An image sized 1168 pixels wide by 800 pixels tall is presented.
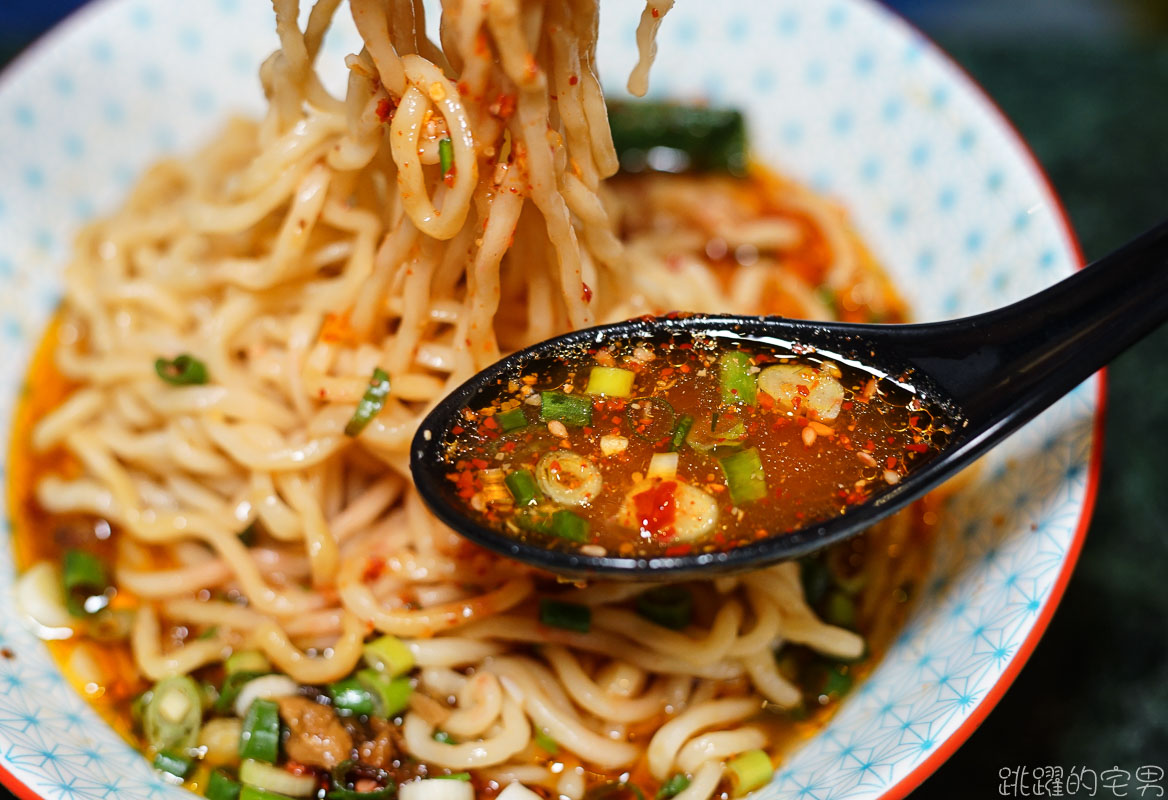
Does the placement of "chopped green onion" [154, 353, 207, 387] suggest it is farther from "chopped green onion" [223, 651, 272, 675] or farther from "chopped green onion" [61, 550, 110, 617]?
"chopped green onion" [223, 651, 272, 675]

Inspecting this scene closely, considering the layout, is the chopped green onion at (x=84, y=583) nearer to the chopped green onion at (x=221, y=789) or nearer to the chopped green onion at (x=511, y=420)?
the chopped green onion at (x=221, y=789)

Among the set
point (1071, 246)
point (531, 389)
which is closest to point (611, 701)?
point (531, 389)

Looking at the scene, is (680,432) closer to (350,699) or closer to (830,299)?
(350,699)

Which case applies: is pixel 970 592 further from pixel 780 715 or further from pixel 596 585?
pixel 596 585

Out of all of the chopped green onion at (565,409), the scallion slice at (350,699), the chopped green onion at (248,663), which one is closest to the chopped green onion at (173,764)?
the chopped green onion at (248,663)

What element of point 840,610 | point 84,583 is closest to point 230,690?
point 84,583
